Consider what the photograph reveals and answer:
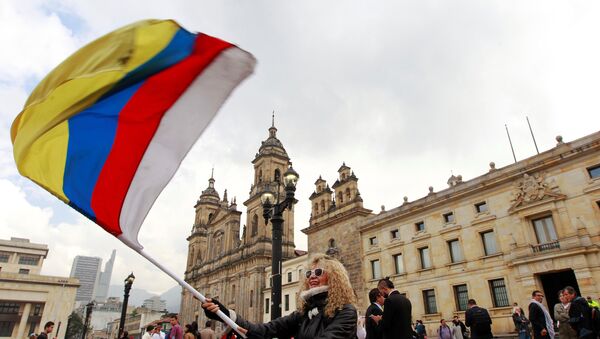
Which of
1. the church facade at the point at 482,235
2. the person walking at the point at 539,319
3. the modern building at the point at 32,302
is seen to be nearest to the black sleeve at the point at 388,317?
the person walking at the point at 539,319

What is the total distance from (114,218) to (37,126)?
117 cm

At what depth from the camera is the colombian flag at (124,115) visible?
130 inches

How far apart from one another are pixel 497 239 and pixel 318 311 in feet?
68.9

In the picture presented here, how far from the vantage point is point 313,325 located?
2848mm

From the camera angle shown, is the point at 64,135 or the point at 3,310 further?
the point at 3,310

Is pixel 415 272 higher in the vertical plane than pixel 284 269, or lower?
lower

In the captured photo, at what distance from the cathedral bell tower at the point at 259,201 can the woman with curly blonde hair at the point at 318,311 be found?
39.4m

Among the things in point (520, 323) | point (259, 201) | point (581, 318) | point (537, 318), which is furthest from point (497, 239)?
point (259, 201)

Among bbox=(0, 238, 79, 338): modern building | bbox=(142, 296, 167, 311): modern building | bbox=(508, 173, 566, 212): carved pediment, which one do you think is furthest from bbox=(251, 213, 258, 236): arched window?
bbox=(142, 296, 167, 311): modern building

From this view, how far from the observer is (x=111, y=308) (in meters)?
127

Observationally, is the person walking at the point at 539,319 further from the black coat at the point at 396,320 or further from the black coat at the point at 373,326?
the black coat at the point at 396,320

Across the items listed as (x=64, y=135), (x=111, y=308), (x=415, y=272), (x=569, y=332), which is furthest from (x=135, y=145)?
(x=111, y=308)

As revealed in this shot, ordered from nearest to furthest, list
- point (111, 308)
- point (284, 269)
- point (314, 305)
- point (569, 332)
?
1. point (314, 305)
2. point (569, 332)
3. point (284, 269)
4. point (111, 308)

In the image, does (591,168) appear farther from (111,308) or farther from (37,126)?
(111,308)
